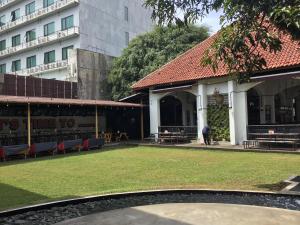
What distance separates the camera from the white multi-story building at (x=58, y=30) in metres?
37.3

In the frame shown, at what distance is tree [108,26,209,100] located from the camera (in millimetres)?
31125

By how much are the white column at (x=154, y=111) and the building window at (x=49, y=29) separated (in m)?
19.6

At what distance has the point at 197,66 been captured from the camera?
22.8m

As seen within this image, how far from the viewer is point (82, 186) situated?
10133mm

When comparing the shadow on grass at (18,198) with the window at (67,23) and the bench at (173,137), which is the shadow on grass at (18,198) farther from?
the window at (67,23)

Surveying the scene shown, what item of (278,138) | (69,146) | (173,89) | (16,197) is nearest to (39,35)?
(173,89)

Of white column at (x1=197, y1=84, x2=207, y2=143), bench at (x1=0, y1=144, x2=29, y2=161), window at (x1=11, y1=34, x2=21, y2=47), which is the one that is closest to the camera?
bench at (x1=0, y1=144, x2=29, y2=161)

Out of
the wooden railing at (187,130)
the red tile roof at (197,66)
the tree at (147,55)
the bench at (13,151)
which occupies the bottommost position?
the bench at (13,151)

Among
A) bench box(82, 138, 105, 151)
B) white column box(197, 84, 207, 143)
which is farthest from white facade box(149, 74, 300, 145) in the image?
bench box(82, 138, 105, 151)

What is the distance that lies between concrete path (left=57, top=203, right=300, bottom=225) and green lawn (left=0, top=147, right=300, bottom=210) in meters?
1.80

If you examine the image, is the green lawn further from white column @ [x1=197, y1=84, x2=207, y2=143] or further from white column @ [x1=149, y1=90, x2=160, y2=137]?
white column @ [x1=149, y1=90, x2=160, y2=137]

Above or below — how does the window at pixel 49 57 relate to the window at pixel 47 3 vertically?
below

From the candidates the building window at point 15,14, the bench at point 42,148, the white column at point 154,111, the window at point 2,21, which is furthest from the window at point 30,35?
the bench at point 42,148

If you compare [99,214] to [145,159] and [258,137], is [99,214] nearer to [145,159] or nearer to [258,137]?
[145,159]
